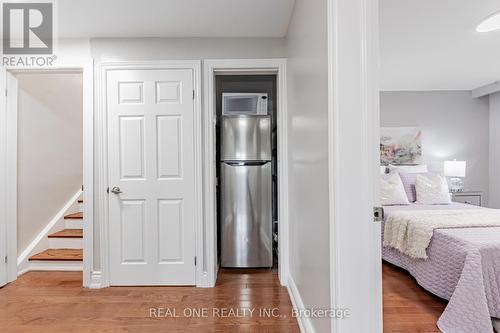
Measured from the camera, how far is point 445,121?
15.6ft

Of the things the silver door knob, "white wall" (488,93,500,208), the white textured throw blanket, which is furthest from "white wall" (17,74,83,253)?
"white wall" (488,93,500,208)

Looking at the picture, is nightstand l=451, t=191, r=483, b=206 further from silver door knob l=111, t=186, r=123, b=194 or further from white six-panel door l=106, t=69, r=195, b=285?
silver door knob l=111, t=186, r=123, b=194

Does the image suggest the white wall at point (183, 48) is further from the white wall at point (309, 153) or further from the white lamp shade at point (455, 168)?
the white lamp shade at point (455, 168)

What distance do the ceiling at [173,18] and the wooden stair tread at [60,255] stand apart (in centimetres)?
226

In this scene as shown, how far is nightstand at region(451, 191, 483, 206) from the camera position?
4402 mm

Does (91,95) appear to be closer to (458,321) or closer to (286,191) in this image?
(286,191)

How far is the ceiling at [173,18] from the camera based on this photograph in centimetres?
227

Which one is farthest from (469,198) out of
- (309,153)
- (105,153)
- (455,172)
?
(105,153)

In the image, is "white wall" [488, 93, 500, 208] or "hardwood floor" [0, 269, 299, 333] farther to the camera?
"white wall" [488, 93, 500, 208]

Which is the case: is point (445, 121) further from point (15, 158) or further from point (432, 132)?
point (15, 158)

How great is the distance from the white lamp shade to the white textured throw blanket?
59.1 inches

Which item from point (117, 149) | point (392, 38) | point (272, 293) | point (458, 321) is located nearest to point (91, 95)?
point (117, 149)

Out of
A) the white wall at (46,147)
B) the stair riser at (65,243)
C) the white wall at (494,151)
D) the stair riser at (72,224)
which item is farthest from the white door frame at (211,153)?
the white wall at (494,151)

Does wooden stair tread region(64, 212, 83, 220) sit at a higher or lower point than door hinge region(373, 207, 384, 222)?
lower
